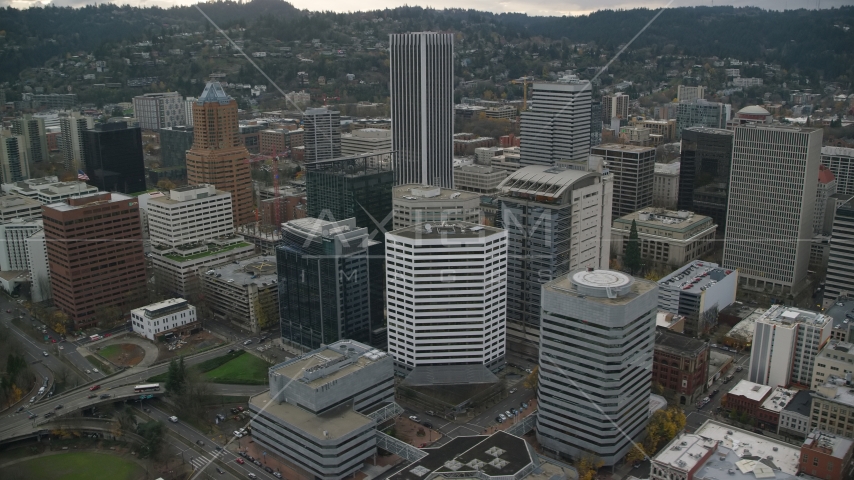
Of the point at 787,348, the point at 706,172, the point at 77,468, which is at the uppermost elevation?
the point at 706,172

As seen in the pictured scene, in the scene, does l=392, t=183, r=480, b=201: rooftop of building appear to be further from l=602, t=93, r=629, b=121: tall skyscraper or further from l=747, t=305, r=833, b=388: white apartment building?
l=602, t=93, r=629, b=121: tall skyscraper

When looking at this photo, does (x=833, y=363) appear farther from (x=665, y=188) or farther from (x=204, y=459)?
(x=665, y=188)

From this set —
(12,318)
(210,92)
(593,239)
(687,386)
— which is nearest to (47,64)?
(210,92)

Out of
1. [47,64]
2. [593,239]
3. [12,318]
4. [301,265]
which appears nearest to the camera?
[301,265]

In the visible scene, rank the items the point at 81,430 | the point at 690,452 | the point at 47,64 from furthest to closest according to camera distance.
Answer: the point at 47,64 → the point at 81,430 → the point at 690,452

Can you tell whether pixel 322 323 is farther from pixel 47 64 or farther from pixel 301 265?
pixel 47 64

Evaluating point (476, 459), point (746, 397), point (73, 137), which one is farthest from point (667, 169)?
point (73, 137)

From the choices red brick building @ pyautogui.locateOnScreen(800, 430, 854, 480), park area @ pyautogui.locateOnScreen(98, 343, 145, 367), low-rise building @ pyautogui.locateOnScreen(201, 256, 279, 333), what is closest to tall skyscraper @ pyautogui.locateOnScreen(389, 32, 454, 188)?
low-rise building @ pyautogui.locateOnScreen(201, 256, 279, 333)
